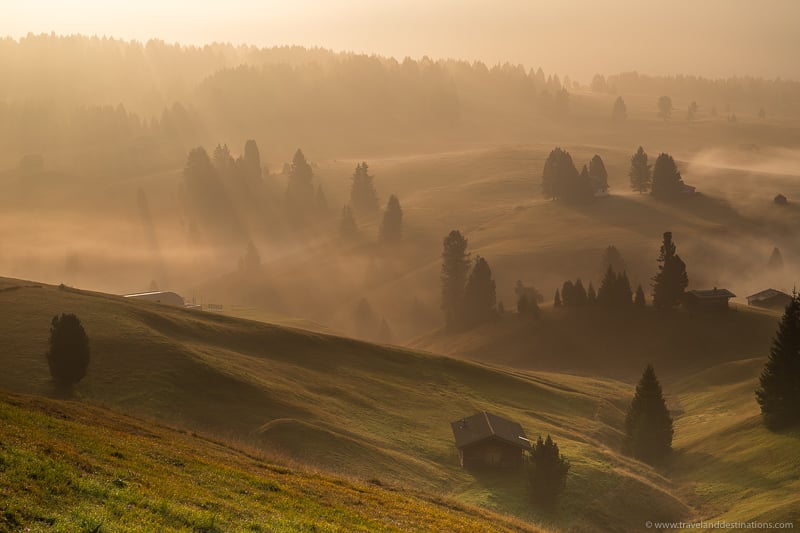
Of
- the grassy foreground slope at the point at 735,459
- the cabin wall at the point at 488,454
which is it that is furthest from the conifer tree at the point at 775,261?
the cabin wall at the point at 488,454

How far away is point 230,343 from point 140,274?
124558 millimetres

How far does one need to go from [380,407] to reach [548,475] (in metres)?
20.0

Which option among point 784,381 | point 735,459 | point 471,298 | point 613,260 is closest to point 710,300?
point 613,260

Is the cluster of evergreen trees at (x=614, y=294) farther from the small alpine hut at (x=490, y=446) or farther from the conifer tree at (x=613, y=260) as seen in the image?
the small alpine hut at (x=490, y=446)

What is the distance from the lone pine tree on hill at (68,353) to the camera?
61.2m

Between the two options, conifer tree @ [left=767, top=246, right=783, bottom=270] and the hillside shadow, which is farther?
the hillside shadow

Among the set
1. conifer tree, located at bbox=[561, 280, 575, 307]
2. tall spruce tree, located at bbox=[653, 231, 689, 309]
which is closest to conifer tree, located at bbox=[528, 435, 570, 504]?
tall spruce tree, located at bbox=[653, 231, 689, 309]

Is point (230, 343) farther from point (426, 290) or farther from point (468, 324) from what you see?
point (426, 290)

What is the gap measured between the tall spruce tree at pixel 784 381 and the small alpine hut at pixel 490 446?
22.3m

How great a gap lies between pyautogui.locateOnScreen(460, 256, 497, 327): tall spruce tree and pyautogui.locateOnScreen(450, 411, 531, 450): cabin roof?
72.6 m

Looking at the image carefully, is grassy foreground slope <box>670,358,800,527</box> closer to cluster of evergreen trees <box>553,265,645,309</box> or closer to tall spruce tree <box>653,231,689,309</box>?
tall spruce tree <box>653,231,689,309</box>

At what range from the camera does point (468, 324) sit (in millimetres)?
145125

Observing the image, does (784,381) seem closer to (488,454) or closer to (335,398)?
(488,454)

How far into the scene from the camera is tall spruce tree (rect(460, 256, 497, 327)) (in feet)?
474
